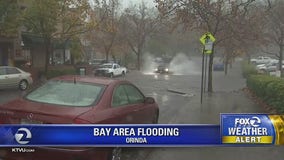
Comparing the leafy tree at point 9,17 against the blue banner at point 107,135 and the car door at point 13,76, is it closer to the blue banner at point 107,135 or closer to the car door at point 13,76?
the car door at point 13,76

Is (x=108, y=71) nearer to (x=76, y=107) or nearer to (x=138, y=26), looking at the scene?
(x=138, y=26)

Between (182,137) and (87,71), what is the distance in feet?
124

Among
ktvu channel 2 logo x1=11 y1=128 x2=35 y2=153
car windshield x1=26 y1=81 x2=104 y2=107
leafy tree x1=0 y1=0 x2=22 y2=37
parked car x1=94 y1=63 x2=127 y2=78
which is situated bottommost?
parked car x1=94 y1=63 x2=127 y2=78

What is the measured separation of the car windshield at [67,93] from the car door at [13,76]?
14.9 meters

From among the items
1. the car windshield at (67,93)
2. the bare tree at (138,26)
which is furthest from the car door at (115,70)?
the car windshield at (67,93)

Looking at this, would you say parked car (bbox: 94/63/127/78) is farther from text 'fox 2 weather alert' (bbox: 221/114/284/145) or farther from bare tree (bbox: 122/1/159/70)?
text 'fox 2 weather alert' (bbox: 221/114/284/145)

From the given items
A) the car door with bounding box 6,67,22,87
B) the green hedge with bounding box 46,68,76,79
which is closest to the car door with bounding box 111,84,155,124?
the car door with bounding box 6,67,22,87

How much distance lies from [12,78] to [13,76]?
14 cm

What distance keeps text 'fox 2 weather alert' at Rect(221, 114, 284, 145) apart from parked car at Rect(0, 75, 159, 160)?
1817 millimetres

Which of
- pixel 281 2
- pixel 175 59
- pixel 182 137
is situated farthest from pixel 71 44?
pixel 175 59

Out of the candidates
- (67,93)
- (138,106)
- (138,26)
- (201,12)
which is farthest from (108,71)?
(67,93)

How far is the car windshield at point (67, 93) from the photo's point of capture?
615 cm

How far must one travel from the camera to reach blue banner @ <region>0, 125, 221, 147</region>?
490 cm

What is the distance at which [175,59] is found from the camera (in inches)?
3455
